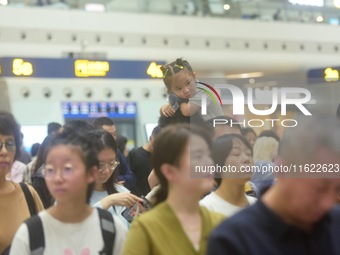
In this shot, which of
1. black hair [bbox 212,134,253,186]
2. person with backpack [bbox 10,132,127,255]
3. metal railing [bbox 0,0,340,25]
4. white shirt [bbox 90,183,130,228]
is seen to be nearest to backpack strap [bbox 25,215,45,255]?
person with backpack [bbox 10,132,127,255]

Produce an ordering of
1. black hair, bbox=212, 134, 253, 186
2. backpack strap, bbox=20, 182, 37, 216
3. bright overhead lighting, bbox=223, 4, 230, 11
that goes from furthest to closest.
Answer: bright overhead lighting, bbox=223, 4, 230, 11
backpack strap, bbox=20, 182, 37, 216
black hair, bbox=212, 134, 253, 186

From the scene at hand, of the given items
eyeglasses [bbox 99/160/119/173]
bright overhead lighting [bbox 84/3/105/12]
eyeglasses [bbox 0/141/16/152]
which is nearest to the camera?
eyeglasses [bbox 0/141/16/152]

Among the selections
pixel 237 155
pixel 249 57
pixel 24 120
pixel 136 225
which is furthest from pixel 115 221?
pixel 249 57

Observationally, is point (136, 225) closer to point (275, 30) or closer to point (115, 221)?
point (115, 221)

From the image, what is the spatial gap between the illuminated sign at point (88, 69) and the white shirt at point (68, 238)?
11.6 m

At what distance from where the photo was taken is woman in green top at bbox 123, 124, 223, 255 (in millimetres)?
2705

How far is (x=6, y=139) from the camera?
13.1 feet

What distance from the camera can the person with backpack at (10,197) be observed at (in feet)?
12.3

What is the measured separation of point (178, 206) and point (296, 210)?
938 mm

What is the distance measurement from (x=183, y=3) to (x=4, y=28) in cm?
596

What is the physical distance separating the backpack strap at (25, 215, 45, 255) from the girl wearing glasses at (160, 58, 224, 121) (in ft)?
5.10

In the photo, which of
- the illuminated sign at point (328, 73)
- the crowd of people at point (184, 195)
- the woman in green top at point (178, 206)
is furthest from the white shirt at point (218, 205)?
the illuminated sign at point (328, 73)

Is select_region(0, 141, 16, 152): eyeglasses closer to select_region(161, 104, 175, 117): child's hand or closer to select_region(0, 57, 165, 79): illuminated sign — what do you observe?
select_region(161, 104, 175, 117): child's hand
